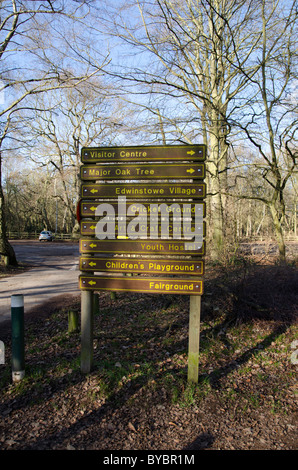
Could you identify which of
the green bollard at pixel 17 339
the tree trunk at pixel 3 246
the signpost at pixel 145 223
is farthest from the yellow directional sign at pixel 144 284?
the tree trunk at pixel 3 246

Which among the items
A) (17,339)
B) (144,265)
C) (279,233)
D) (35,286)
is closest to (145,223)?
(144,265)

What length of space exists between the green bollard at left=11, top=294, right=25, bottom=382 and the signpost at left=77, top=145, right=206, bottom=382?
726 millimetres

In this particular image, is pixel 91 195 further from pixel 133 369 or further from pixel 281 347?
pixel 281 347

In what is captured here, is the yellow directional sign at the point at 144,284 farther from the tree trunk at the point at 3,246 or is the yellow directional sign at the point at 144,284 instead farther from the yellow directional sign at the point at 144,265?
the tree trunk at the point at 3,246

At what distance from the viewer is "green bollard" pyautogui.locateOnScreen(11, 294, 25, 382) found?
157 inches

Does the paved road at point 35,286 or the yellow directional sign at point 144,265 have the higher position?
the yellow directional sign at point 144,265

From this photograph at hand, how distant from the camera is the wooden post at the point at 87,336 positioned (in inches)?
163

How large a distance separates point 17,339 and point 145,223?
6.73ft

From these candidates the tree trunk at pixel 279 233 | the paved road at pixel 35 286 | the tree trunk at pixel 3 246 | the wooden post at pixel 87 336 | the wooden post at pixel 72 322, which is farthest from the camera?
the tree trunk at pixel 3 246

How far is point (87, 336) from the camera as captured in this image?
416 cm

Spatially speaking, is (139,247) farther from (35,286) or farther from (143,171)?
(35,286)

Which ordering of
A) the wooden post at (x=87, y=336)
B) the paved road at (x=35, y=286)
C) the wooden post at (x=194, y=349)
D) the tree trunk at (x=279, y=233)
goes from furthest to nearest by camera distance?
the tree trunk at (x=279, y=233), the paved road at (x=35, y=286), the wooden post at (x=87, y=336), the wooden post at (x=194, y=349)

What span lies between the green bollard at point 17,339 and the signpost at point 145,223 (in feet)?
2.38
